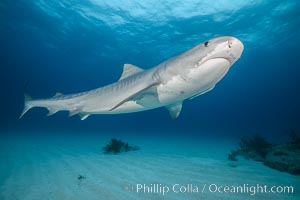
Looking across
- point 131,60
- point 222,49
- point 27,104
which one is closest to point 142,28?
point 131,60

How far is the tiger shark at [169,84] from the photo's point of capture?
10.2 feet

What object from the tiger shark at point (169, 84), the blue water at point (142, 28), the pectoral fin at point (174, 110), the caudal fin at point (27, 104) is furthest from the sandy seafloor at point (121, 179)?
the blue water at point (142, 28)

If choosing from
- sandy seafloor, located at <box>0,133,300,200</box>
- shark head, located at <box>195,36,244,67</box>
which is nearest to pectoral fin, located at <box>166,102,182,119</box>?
sandy seafloor, located at <box>0,133,300,200</box>

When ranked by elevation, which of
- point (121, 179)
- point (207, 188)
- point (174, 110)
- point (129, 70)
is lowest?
point (121, 179)

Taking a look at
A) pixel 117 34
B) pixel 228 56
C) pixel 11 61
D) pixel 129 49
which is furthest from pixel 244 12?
pixel 11 61

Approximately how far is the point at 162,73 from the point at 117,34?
996 inches

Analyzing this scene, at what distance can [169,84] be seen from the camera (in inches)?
164

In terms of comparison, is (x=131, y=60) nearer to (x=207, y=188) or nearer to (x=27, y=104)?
(x=27, y=104)

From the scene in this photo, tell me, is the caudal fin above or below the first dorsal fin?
below

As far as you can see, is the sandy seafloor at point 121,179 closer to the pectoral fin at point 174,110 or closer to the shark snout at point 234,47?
the pectoral fin at point 174,110

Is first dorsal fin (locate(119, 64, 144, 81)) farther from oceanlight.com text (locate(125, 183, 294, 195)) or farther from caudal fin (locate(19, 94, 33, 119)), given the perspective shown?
caudal fin (locate(19, 94, 33, 119))

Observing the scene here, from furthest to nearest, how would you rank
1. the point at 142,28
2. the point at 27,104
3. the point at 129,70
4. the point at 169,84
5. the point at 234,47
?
1. the point at 142,28
2. the point at 27,104
3. the point at 129,70
4. the point at 169,84
5. the point at 234,47

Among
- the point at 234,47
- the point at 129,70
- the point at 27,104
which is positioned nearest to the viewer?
the point at 234,47

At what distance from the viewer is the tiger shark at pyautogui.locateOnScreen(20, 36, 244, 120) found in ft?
10.2
